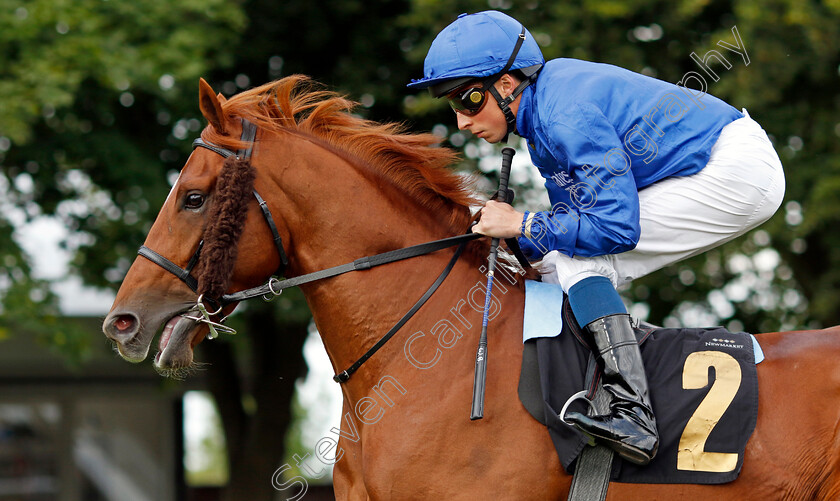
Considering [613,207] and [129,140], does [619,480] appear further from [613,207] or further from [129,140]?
[129,140]

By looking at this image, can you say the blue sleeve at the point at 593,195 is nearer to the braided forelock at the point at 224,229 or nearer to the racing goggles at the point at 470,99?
the racing goggles at the point at 470,99

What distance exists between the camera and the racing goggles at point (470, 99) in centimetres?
338

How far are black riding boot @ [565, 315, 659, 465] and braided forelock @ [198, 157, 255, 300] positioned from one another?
143 centimetres

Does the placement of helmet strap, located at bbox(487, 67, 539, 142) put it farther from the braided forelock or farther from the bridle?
the braided forelock

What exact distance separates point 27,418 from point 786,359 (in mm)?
18544

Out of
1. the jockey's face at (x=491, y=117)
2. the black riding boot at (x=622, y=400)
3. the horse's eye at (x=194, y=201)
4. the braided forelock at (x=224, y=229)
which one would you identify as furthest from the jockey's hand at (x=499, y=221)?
the horse's eye at (x=194, y=201)

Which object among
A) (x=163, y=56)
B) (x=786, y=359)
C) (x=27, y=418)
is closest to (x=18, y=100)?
(x=163, y=56)

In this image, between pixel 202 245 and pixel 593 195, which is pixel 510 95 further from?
pixel 202 245

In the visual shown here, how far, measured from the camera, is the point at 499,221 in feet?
10.7

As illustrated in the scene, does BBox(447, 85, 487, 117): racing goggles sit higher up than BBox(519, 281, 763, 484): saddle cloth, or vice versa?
BBox(447, 85, 487, 117): racing goggles

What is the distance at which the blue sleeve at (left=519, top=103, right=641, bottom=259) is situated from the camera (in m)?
3.05

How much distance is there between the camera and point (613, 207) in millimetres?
3057

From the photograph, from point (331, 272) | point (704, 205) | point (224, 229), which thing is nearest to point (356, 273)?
point (331, 272)

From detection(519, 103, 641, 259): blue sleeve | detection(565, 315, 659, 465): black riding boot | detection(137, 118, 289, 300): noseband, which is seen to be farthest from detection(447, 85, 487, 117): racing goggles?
detection(565, 315, 659, 465): black riding boot
